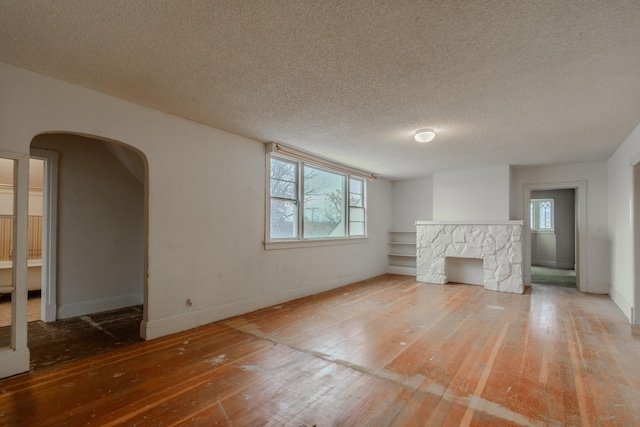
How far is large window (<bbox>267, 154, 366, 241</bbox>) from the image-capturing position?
4.58 meters

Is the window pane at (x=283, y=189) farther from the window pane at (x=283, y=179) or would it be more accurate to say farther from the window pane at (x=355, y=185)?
the window pane at (x=355, y=185)

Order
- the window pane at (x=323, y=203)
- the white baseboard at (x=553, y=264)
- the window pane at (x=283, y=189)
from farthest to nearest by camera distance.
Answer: the white baseboard at (x=553, y=264) < the window pane at (x=323, y=203) < the window pane at (x=283, y=189)

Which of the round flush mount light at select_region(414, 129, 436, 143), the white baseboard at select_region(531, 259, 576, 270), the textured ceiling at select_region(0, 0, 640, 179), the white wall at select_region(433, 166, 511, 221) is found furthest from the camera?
the white baseboard at select_region(531, 259, 576, 270)

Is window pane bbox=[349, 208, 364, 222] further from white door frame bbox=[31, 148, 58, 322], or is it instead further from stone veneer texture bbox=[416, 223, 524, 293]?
white door frame bbox=[31, 148, 58, 322]

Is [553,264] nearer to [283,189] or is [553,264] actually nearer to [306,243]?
[306,243]

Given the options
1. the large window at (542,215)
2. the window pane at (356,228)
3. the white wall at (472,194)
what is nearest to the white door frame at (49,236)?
the window pane at (356,228)

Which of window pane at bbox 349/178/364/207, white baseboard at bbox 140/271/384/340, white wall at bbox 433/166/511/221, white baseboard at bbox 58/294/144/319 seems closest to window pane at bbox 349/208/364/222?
window pane at bbox 349/178/364/207

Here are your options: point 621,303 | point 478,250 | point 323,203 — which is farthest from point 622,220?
point 323,203

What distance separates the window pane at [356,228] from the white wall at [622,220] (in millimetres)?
4088

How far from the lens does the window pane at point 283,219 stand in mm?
4520

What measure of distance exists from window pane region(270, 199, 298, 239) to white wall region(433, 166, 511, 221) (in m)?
3.34

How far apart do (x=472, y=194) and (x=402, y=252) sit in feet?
6.98

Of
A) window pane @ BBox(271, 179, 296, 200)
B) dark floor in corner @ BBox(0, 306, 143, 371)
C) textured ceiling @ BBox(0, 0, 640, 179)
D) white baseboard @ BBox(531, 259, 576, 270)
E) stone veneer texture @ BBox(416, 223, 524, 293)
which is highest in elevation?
textured ceiling @ BBox(0, 0, 640, 179)

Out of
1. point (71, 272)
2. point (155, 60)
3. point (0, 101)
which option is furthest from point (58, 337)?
point (155, 60)
